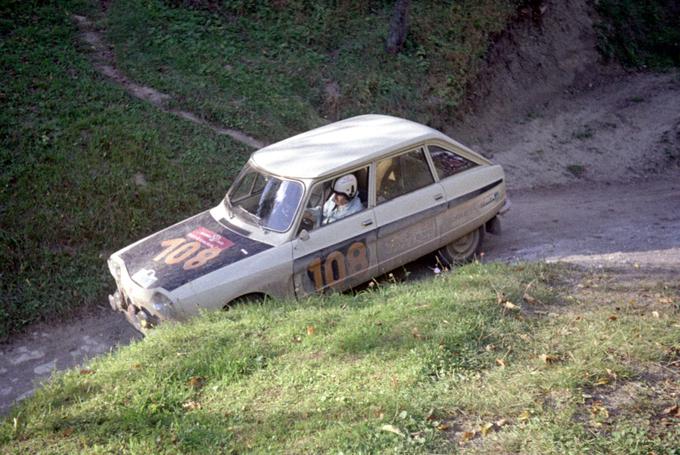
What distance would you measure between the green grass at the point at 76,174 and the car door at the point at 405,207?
10.7 feet

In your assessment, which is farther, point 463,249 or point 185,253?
point 463,249

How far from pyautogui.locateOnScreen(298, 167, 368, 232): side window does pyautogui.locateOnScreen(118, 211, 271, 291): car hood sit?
0.57 m

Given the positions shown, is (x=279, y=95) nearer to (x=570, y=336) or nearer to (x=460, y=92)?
(x=460, y=92)

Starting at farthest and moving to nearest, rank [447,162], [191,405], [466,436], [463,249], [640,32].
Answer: [640,32], [463,249], [447,162], [191,405], [466,436]

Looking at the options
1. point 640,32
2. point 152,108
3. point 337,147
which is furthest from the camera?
point 640,32

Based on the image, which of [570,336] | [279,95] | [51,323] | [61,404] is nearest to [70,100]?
[279,95]

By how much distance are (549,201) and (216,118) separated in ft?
17.9

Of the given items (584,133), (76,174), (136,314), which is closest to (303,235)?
(136,314)

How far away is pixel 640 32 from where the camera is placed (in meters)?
16.5

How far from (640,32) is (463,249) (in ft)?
36.8

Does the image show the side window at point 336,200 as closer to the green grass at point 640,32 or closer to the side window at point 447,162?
the side window at point 447,162

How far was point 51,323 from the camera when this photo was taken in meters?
7.70

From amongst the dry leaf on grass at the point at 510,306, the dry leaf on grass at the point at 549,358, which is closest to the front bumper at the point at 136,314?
the dry leaf on grass at the point at 510,306

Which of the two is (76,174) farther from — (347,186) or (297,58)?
(297,58)
